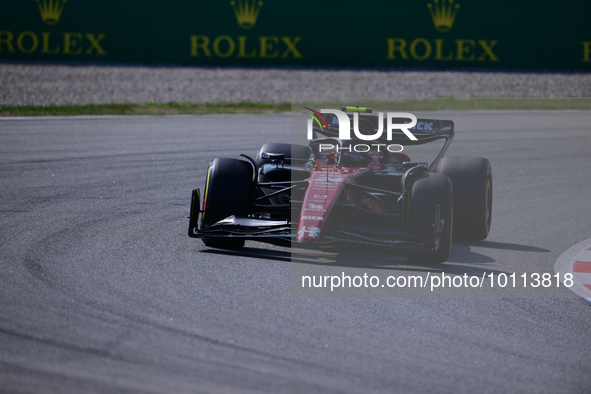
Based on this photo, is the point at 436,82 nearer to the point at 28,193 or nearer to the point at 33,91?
the point at 33,91

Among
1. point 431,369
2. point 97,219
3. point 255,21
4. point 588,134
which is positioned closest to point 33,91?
point 255,21

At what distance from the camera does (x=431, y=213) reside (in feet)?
17.4

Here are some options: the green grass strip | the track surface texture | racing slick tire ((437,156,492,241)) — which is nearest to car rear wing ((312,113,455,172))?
racing slick tire ((437,156,492,241))

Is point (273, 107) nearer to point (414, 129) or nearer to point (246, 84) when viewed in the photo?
point (246, 84)

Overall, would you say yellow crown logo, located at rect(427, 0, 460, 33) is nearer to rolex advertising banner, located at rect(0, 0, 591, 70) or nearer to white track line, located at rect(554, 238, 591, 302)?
rolex advertising banner, located at rect(0, 0, 591, 70)

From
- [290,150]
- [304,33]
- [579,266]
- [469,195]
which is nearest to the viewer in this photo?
[579,266]

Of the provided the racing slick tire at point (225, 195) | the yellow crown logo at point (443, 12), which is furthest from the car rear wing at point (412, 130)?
the yellow crown logo at point (443, 12)

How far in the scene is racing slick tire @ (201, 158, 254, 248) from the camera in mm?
5754

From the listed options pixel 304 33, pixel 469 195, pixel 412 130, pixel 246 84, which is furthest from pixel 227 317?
pixel 304 33

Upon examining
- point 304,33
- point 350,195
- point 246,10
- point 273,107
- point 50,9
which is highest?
point 246,10

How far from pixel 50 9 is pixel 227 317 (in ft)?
48.4

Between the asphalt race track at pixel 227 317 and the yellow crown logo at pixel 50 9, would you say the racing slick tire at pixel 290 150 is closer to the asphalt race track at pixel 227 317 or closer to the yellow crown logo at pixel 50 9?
the asphalt race track at pixel 227 317

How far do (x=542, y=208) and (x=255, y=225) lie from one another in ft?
12.2

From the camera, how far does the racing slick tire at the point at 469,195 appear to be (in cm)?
622
